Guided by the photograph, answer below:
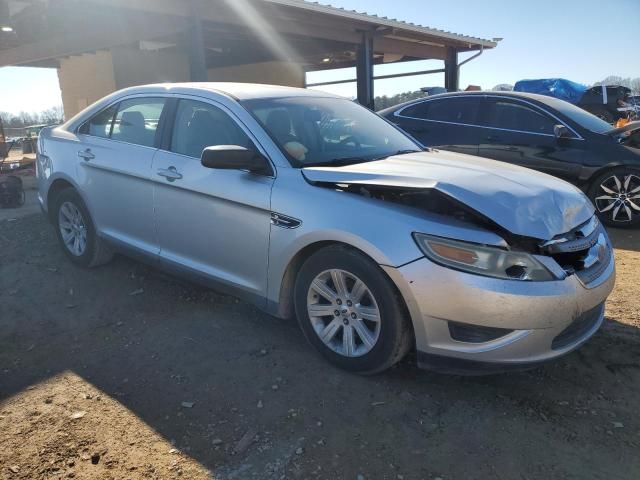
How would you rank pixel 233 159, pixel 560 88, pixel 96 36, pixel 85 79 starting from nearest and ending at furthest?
pixel 233 159 → pixel 96 36 → pixel 85 79 → pixel 560 88

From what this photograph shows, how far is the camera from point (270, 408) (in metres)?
2.77

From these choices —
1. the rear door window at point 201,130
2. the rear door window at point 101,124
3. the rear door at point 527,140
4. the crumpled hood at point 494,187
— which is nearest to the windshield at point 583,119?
the rear door at point 527,140

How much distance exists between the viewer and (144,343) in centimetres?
354

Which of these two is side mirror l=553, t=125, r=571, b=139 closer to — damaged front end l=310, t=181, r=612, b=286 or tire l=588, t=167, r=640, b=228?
tire l=588, t=167, r=640, b=228

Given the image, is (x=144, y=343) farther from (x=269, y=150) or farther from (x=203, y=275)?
(x=269, y=150)

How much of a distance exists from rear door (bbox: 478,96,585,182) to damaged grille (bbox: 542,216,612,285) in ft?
11.1

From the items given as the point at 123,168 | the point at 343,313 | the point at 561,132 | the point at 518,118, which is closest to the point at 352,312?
the point at 343,313

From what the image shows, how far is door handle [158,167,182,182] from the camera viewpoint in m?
3.69

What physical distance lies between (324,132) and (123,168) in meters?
1.63

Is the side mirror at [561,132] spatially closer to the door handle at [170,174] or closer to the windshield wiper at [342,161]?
the windshield wiper at [342,161]

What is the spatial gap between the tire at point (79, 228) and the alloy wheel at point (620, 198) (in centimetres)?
538

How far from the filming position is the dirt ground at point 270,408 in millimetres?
2346

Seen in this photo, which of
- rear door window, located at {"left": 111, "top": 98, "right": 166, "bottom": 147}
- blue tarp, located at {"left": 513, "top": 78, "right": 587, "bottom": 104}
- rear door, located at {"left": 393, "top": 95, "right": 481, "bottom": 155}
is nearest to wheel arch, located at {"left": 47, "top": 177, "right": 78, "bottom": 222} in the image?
rear door window, located at {"left": 111, "top": 98, "right": 166, "bottom": 147}

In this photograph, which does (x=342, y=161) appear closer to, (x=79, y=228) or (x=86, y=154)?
(x=86, y=154)
